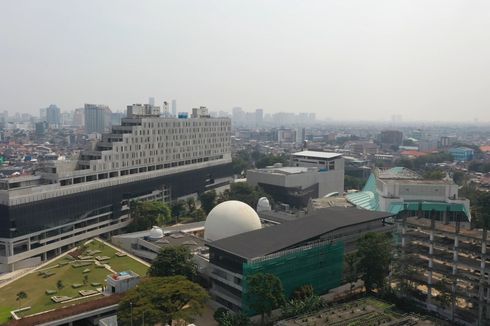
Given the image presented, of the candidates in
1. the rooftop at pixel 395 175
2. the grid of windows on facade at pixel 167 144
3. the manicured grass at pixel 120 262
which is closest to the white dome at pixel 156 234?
the manicured grass at pixel 120 262

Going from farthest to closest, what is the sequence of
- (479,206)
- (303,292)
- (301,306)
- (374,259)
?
(479,206)
(374,259)
(303,292)
(301,306)

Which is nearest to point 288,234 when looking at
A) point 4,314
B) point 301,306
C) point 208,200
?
point 301,306

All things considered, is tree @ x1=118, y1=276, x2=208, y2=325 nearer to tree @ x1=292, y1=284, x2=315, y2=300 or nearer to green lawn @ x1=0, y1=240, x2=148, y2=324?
green lawn @ x1=0, y1=240, x2=148, y2=324

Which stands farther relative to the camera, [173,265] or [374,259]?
[374,259]

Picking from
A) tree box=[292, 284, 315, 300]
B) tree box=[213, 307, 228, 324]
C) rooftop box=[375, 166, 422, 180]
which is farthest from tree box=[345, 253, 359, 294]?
rooftop box=[375, 166, 422, 180]

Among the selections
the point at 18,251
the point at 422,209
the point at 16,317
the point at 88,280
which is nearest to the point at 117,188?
the point at 18,251

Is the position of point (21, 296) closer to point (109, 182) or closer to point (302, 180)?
point (109, 182)
